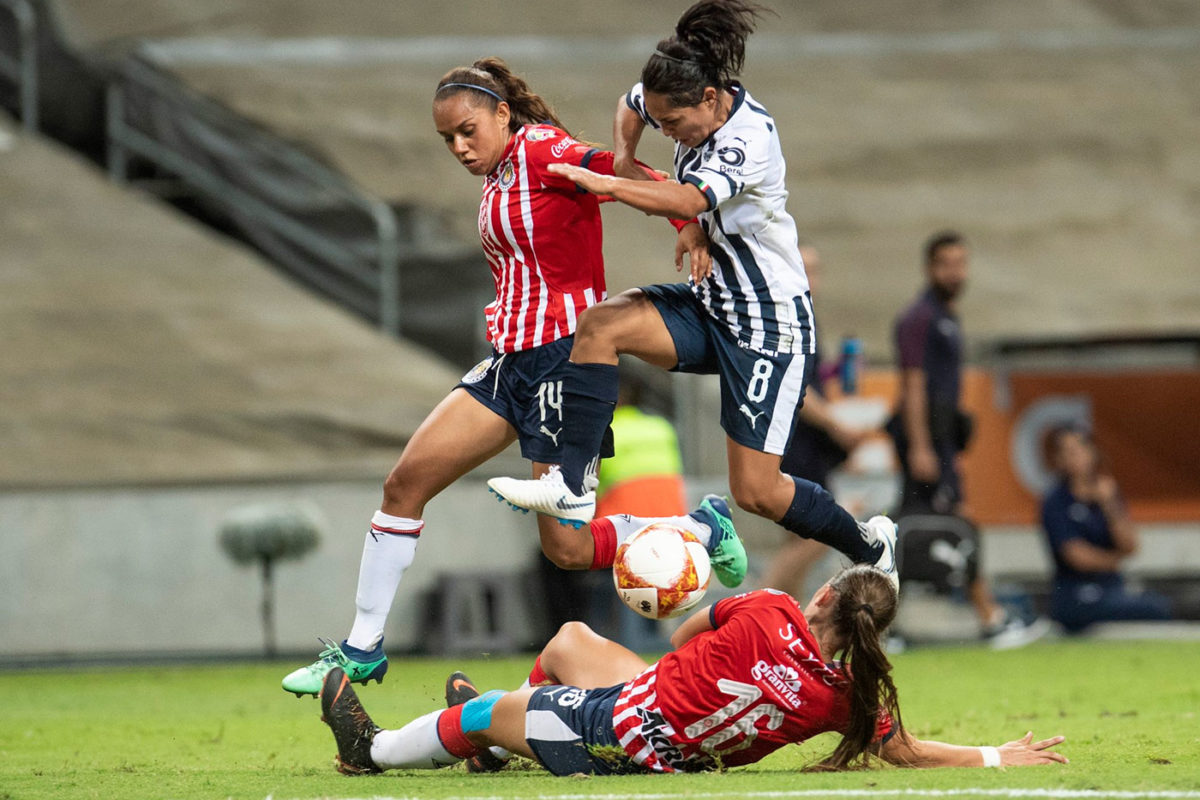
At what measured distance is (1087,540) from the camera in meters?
11.9

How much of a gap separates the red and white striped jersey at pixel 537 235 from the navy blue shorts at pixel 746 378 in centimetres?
37

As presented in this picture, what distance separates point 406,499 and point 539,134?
4.75 ft

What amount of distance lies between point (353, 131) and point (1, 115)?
Result: 3.21 m

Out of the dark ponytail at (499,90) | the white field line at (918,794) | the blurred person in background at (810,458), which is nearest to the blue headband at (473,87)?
the dark ponytail at (499,90)

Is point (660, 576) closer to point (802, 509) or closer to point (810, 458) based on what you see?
point (802, 509)

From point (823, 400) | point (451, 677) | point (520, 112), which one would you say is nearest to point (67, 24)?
point (823, 400)

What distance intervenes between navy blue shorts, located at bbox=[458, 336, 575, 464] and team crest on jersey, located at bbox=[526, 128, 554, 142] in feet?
2.48

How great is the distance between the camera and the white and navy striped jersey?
19.5 ft

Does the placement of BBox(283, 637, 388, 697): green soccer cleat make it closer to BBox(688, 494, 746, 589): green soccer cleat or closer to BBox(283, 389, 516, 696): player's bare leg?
BBox(283, 389, 516, 696): player's bare leg

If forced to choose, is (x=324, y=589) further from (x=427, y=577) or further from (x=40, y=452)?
(x=40, y=452)

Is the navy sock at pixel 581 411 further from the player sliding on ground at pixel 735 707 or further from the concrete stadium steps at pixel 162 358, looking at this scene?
the concrete stadium steps at pixel 162 358

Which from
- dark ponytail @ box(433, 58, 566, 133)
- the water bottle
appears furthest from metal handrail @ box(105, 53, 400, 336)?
dark ponytail @ box(433, 58, 566, 133)

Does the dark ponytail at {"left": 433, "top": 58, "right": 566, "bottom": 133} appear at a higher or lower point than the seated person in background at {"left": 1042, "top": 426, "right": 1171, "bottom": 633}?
higher

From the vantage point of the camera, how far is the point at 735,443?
6.09 metres
